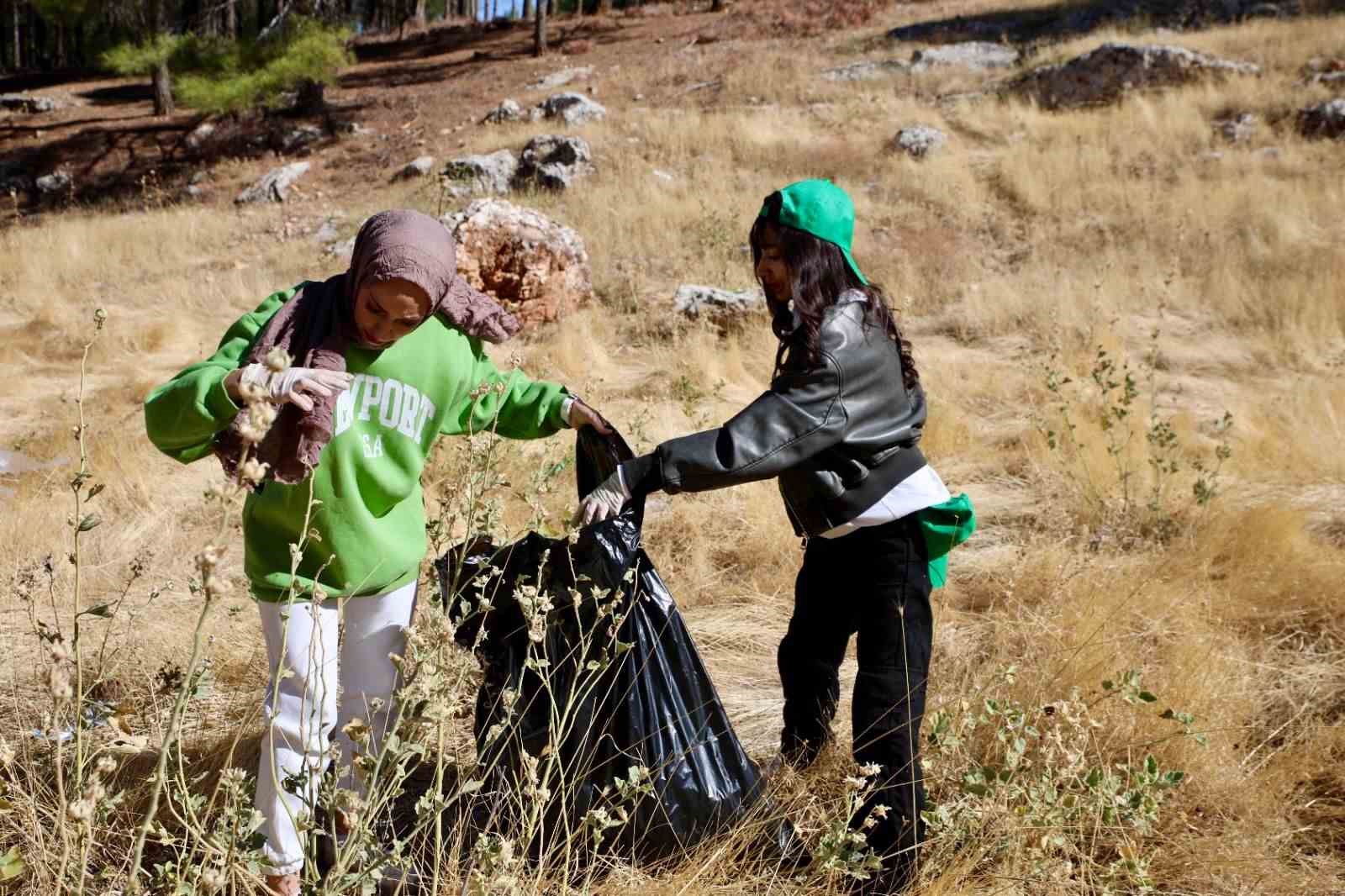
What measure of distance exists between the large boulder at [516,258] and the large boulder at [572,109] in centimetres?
716

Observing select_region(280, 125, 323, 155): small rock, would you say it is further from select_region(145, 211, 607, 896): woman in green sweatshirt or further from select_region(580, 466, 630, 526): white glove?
select_region(580, 466, 630, 526): white glove

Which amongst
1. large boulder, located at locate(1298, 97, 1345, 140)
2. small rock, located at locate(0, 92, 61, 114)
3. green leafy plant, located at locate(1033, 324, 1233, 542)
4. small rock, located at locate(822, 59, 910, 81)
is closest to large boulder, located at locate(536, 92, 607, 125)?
small rock, located at locate(822, 59, 910, 81)

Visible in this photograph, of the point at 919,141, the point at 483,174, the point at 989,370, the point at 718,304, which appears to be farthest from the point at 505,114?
the point at 989,370

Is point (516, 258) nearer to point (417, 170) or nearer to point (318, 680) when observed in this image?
point (318, 680)

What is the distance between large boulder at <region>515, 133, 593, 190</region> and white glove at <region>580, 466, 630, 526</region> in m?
10.4

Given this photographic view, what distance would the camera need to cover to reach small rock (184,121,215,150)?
59.9ft

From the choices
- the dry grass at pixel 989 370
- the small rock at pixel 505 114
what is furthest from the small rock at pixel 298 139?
the dry grass at pixel 989 370

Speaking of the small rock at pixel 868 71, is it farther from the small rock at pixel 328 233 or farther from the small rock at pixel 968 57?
the small rock at pixel 328 233

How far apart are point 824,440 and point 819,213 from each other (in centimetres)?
48

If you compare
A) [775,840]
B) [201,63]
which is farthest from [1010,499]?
[201,63]

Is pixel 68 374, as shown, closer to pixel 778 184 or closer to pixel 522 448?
pixel 522 448

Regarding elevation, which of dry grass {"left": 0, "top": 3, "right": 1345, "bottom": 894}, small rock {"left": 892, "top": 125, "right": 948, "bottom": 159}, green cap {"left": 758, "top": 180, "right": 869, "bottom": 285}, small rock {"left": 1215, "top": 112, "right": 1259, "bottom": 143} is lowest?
dry grass {"left": 0, "top": 3, "right": 1345, "bottom": 894}

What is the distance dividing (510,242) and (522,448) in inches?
134

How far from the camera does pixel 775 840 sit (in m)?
2.21
